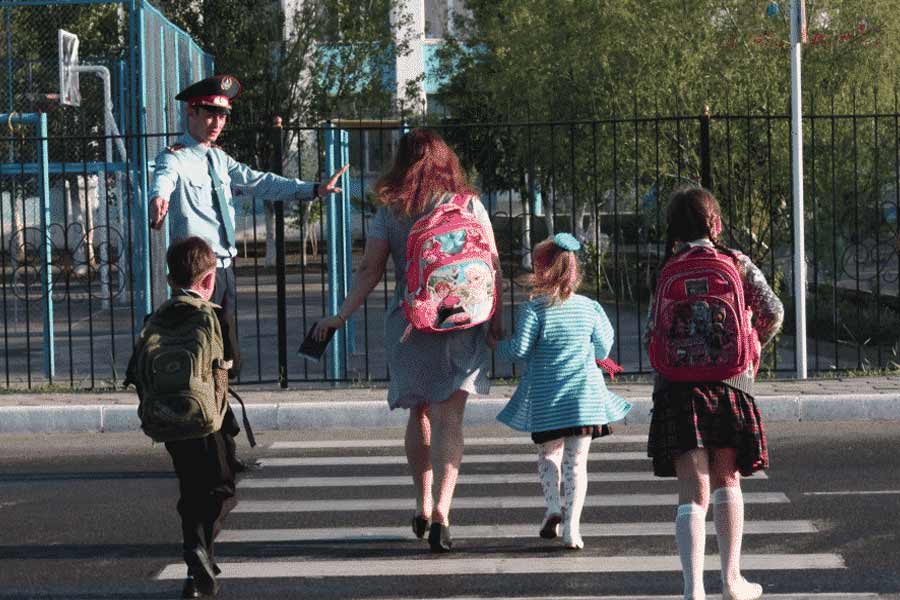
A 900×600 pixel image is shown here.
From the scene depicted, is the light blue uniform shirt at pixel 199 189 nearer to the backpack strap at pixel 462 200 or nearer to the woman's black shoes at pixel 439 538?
the backpack strap at pixel 462 200

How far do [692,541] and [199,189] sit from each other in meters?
3.88

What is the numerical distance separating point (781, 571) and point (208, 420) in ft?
7.42

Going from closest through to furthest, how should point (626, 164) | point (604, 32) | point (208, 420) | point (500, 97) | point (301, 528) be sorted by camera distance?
point (208, 420) < point (301, 528) < point (626, 164) < point (604, 32) < point (500, 97)

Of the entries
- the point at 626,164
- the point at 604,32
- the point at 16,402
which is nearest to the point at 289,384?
the point at 16,402

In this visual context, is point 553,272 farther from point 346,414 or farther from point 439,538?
point 346,414

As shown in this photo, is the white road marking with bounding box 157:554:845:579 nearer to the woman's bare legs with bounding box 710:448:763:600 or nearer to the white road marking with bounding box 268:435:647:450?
the woman's bare legs with bounding box 710:448:763:600

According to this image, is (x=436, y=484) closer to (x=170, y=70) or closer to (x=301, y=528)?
(x=301, y=528)

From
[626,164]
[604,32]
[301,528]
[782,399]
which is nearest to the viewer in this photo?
[301,528]

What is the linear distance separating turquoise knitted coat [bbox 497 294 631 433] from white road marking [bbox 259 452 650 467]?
2.30 m

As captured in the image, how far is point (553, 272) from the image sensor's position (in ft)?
21.0

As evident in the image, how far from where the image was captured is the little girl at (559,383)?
639cm

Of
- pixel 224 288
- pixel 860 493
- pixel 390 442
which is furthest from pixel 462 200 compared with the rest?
pixel 390 442

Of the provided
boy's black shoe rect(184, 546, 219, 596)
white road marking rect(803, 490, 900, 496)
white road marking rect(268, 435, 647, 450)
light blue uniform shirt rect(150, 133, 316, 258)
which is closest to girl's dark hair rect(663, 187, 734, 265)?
boy's black shoe rect(184, 546, 219, 596)

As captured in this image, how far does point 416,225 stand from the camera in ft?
20.4
